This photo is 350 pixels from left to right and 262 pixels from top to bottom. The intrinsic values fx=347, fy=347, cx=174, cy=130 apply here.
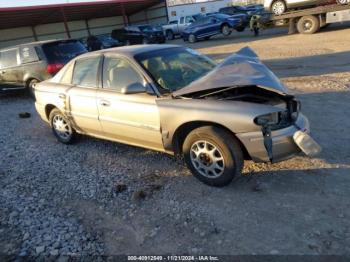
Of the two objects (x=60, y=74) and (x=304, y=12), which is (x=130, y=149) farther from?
(x=304, y=12)

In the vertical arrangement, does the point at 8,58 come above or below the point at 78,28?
below

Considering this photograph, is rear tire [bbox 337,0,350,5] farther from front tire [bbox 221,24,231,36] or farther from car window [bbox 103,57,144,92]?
car window [bbox 103,57,144,92]

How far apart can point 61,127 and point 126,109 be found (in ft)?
6.89

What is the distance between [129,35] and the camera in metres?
27.2

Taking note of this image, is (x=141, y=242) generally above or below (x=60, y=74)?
below

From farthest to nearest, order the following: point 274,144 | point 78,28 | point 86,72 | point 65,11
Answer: point 78,28
point 65,11
point 86,72
point 274,144

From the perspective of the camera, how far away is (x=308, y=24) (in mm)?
17078

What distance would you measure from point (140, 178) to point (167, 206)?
84cm

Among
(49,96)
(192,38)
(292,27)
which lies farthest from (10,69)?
(192,38)

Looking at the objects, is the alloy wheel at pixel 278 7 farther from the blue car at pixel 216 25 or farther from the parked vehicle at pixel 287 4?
the blue car at pixel 216 25

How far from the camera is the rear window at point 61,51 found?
9922 mm

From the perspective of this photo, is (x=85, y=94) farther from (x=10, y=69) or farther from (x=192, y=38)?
(x=192, y=38)

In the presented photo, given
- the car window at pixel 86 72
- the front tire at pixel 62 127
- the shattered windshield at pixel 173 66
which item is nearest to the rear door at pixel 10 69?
the front tire at pixel 62 127

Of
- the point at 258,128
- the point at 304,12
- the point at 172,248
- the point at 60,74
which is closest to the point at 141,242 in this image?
the point at 172,248
